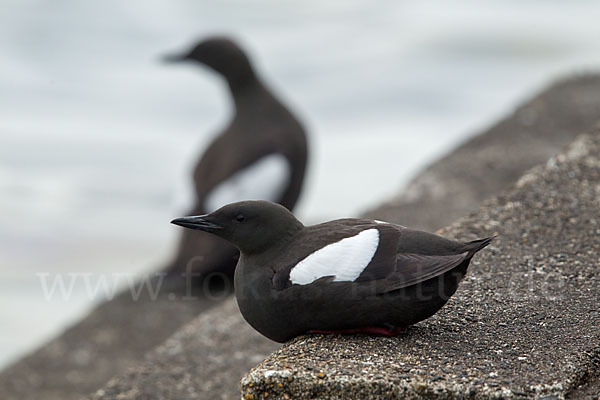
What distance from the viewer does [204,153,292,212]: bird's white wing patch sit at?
7137 millimetres

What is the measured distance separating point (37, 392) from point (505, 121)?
173 inches

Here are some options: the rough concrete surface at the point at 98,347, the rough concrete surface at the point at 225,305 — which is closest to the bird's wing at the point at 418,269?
the rough concrete surface at the point at 225,305

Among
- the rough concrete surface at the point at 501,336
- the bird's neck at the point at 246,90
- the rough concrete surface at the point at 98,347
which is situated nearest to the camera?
the rough concrete surface at the point at 501,336

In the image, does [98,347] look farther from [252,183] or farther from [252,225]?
[252,225]

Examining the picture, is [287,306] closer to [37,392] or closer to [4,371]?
[37,392]

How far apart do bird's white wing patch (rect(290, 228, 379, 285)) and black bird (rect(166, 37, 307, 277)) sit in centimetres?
402

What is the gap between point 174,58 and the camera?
8.03 metres

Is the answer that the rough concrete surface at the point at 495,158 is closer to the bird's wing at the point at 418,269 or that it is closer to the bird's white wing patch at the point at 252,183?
the bird's white wing patch at the point at 252,183

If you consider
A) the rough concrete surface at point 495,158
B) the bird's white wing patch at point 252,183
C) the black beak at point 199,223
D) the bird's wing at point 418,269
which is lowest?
the bird's white wing patch at point 252,183


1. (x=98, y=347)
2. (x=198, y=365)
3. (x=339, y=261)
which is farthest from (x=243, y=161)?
(x=339, y=261)

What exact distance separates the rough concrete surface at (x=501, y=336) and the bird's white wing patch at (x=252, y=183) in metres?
3.30

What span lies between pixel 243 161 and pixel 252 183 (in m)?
0.20

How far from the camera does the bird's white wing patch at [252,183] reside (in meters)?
7.14

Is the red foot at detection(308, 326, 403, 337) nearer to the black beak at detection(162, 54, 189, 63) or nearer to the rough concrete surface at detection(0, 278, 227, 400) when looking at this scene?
the rough concrete surface at detection(0, 278, 227, 400)
